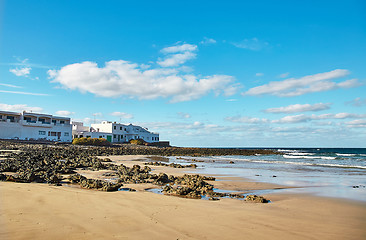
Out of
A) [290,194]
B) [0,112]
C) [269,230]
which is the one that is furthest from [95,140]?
[269,230]

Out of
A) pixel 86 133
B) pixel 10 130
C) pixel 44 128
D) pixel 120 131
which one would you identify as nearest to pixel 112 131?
pixel 120 131

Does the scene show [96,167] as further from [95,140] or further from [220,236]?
[95,140]

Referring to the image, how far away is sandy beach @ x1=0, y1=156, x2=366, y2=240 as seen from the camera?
4094 millimetres

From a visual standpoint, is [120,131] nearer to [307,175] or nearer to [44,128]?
[44,128]

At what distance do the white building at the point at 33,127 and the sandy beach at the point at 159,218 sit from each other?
47.6m

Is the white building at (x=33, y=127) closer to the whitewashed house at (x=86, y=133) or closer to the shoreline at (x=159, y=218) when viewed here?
the whitewashed house at (x=86, y=133)

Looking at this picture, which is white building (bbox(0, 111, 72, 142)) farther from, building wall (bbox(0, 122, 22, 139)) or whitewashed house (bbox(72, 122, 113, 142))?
whitewashed house (bbox(72, 122, 113, 142))

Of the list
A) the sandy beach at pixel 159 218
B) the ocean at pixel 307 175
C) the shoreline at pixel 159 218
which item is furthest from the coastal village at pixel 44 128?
the sandy beach at pixel 159 218

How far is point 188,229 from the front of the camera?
4.53m

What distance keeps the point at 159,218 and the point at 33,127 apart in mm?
52168

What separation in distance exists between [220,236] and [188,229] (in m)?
0.62

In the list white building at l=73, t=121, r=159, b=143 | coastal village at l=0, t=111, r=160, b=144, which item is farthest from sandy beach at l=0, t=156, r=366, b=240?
white building at l=73, t=121, r=159, b=143

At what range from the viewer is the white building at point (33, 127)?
1781 inches

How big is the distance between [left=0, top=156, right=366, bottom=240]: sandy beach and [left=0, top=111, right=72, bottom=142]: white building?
47638mm
